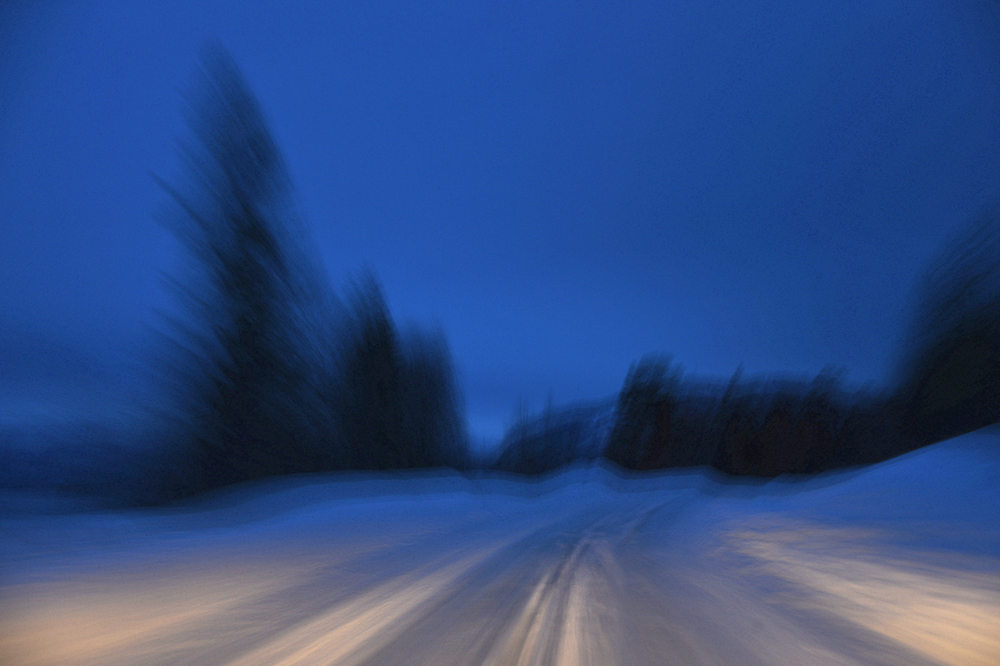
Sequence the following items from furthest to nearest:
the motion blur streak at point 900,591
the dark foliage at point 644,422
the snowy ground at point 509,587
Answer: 1. the dark foliage at point 644,422
2. the motion blur streak at point 900,591
3. the snowy ground at point 509,587

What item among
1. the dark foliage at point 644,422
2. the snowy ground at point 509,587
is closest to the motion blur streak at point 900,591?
the snowy ground at point 509,587

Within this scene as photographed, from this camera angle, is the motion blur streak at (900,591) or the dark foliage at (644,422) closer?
the motion blur streak at (900,591)

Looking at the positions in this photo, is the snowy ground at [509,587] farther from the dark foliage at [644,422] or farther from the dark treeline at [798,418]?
the dark foliage at [644,422]

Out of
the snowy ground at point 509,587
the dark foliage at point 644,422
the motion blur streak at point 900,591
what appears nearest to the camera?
the snowy ground at point 509,587

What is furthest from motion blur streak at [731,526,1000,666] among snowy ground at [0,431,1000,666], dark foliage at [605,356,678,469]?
dark foliage at [605,356,678,469]

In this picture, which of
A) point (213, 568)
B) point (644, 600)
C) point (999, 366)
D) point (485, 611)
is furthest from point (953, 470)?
point (213, 568)

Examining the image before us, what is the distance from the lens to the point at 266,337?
30.2 feet

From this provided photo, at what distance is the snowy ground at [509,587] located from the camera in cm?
252

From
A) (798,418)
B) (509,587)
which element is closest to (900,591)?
(509,587)

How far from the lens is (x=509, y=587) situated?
3.66 m

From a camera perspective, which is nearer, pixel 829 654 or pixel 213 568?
pixel 829 654

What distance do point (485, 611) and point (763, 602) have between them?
1776 mm

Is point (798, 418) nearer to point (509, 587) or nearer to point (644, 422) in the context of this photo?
point (644, 422)

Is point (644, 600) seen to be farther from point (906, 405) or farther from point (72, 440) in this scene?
point (906, 405)
